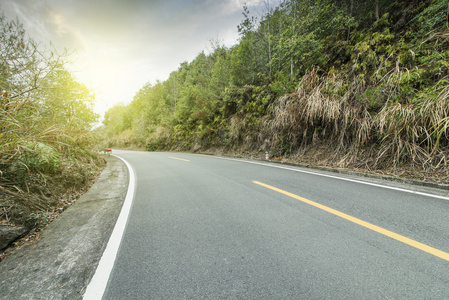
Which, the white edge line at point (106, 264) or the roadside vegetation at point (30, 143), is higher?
the roadside vegetation at point (30, 143)

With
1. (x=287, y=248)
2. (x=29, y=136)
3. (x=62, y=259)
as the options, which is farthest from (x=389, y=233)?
(x=29, y=136)

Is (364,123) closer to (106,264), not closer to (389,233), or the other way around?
(389,233)

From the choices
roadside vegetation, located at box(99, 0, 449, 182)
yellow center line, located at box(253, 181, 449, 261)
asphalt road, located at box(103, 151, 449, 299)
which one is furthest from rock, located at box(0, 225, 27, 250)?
roadside vegetation, located at box(99, 0, 449, 182)

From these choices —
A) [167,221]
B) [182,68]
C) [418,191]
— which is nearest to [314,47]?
[418,191]

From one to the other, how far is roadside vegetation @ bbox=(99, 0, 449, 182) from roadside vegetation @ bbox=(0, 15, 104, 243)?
7579mm

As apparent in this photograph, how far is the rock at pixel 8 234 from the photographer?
7.71 feet

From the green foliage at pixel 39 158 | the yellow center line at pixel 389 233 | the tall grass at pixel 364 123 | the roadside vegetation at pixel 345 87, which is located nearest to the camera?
the yellow center line at pixel 389 233

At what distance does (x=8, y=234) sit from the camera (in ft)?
8.03

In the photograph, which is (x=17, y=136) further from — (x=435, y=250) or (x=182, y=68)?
(x=182, y=68)

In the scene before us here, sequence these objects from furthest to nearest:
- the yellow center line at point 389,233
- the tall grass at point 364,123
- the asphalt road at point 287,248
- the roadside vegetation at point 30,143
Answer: the tall grass at point 364,123 < the roadside vegetation at point 30,143 < the yellow center line at point 389,233 < the asphalt road at point 287,248

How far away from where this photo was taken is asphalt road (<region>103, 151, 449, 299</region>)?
1.61 m

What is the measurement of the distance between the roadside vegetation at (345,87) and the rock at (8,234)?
7.55 m

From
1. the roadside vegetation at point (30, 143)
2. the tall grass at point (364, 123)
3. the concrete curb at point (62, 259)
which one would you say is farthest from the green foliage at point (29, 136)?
the tall grass at point (364, 123)

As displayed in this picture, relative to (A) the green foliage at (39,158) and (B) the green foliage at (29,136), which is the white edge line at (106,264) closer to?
(B) the green foliage at (29,136)
